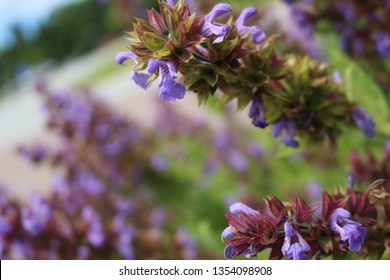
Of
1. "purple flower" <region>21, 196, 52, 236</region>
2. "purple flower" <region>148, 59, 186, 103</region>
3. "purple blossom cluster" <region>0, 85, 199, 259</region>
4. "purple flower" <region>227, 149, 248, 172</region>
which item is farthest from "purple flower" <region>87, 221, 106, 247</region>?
"purple flower" <region>227, 149, 248, 172</region>

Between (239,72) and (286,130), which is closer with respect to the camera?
(239,72)

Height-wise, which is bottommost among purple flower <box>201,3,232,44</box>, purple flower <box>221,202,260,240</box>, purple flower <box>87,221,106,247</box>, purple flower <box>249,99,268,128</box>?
purple flower <box>87,221,106,247</box>

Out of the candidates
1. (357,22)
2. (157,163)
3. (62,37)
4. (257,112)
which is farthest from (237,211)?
(62,37)

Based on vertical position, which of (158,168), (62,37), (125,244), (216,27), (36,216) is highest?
(216,27)

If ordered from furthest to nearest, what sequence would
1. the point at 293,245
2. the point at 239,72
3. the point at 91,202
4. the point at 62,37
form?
the point at 62,37 < the point at 91,202 < the point at 239,72 < the point at 293,245

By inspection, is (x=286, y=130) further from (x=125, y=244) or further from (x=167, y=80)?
(x=125, y=244)

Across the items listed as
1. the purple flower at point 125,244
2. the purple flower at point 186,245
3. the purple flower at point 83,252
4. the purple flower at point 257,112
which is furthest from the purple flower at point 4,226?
the purple flower at point 257,112

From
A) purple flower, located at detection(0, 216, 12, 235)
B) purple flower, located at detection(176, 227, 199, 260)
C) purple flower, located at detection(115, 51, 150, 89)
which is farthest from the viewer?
purple flower, located at detection(176, 227, 199, 260)

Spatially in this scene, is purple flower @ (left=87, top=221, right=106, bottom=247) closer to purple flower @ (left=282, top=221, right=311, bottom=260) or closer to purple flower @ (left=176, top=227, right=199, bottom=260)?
purple flower @ (left=176, top=227, right=199, bottom=260)
